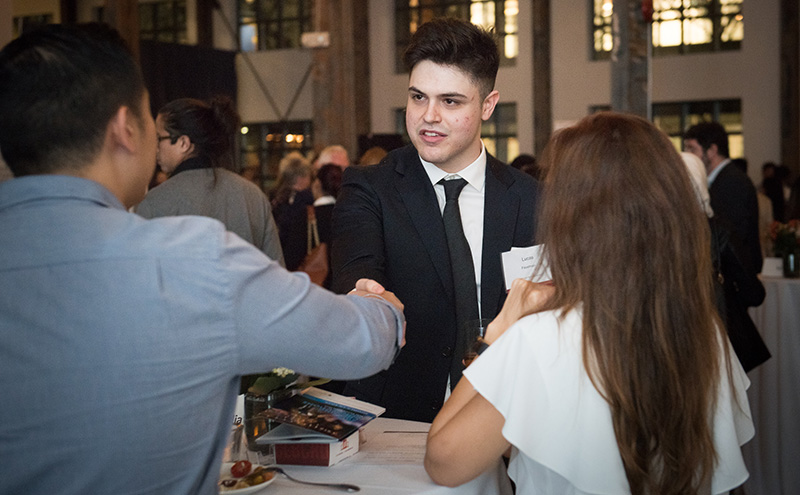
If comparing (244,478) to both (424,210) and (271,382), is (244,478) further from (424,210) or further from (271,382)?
(424,210)

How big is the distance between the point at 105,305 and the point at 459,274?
127cm

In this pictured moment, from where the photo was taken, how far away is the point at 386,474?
1.60 m

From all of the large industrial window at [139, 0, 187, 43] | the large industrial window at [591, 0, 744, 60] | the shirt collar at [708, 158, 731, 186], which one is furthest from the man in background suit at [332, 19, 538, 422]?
the large industrial window at [139, 0, 187, 43]

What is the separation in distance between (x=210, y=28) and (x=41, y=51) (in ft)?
54.4

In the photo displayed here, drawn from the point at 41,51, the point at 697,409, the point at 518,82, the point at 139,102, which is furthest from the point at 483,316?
the point at 518,82

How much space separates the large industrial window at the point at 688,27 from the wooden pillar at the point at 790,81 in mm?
795

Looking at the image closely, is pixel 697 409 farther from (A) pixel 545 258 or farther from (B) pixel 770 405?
(B) pixel 770 405

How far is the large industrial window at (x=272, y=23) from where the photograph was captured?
16188 millimetres

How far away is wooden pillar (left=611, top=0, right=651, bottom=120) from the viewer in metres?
5.18

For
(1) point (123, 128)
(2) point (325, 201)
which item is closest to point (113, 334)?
(1) point (123, 128)

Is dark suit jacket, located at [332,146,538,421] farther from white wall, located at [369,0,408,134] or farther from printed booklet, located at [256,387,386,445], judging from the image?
white wall, located at [369,0,408,134]

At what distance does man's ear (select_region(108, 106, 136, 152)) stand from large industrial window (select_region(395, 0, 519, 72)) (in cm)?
1414

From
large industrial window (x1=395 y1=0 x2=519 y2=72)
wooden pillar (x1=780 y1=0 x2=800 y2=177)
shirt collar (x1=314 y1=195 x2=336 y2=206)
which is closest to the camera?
shirt collar (x1=314 y1=195 x2=336 y2=206)

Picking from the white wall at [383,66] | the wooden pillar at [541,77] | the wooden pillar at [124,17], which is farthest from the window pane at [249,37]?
the wooden pillar at [124,17]
